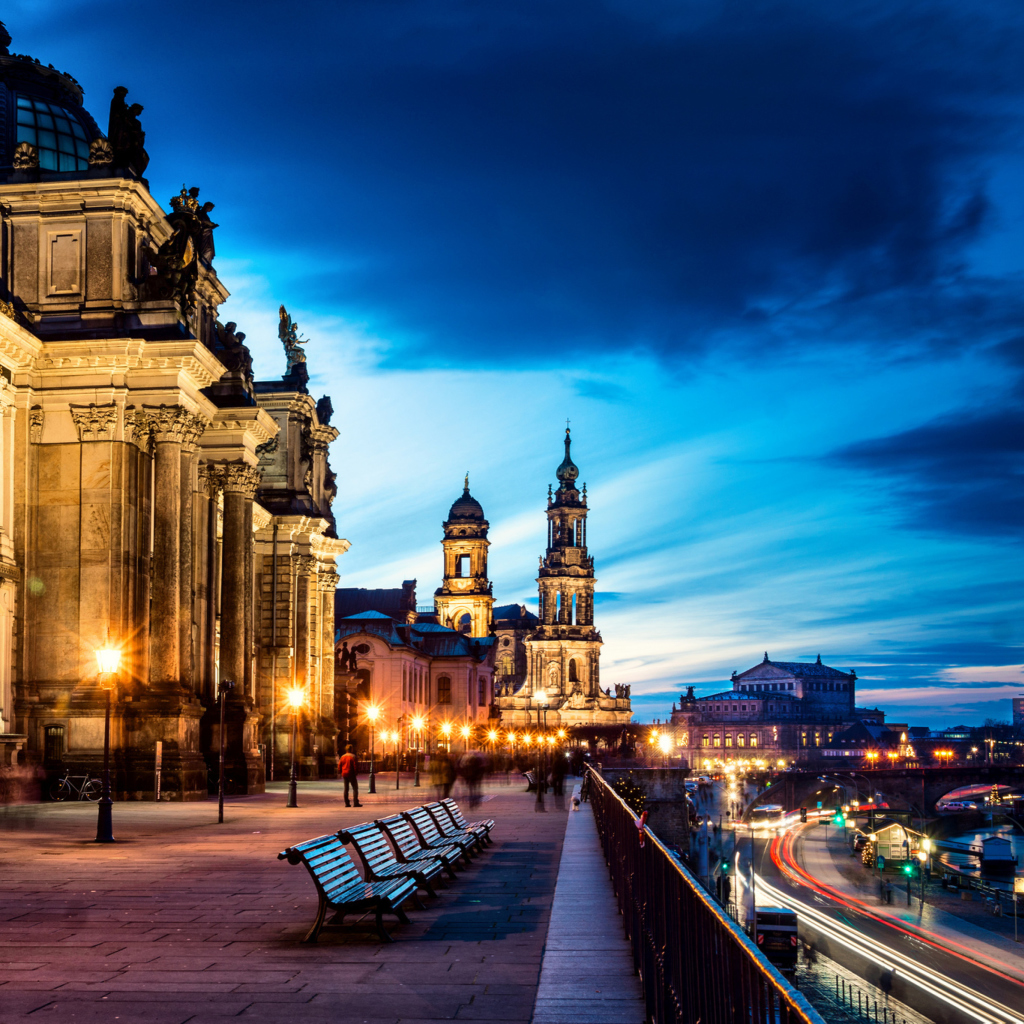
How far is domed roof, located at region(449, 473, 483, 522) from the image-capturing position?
187 meters

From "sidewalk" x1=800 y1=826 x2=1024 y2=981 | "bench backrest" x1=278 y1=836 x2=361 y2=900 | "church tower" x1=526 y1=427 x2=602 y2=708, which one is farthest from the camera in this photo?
"church tower" x1=526 y1=427 x2=602 y2=708

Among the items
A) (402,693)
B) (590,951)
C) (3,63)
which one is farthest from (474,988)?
(402,693)

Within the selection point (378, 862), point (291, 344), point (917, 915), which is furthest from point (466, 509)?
point (378, 862)

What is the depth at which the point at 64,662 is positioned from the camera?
37.0 meters

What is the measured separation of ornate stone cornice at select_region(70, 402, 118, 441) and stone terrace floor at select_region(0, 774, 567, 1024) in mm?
17676

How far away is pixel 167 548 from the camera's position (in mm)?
37562

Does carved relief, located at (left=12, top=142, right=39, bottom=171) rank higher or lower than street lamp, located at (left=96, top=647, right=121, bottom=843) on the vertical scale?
higher

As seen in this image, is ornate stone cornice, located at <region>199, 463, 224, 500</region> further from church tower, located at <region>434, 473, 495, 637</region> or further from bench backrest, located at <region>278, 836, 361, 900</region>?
church tower, located at <region>434, 473, 495, 637</region>

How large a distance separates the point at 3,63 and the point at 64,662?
2618cm

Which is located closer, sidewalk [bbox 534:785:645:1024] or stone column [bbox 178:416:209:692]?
sidewalk [bbox 534:785:645:1024]

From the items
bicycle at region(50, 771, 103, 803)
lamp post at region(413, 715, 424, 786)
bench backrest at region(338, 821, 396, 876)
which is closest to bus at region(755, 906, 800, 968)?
lamp post at region(413, 715, 424, 786)

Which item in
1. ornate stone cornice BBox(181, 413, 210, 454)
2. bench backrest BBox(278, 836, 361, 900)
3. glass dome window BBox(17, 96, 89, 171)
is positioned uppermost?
glass dome window BBox(17, 96, 89, 171)

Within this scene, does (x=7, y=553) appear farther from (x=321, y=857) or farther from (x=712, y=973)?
(x=712, y=973)

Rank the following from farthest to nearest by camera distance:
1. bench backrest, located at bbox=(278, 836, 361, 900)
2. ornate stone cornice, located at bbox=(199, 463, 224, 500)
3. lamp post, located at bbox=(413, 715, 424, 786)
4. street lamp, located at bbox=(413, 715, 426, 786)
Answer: street lamp, located at bbox=(413, 715, 426, 786)
lamp post, located at bbox=(413, 715, 424, 786)
ornate stone cornice, located at bbox=(199, 463, 224, 500)
bench backrest, located at bbox=(278, 836, 361, 900)
